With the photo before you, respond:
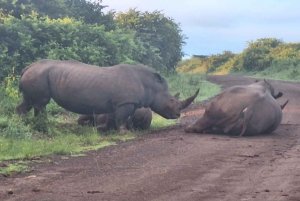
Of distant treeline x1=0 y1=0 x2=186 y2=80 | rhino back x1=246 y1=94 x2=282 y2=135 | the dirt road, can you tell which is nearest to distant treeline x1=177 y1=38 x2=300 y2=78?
distant treeline x1=0 y1=0 x2=186 y2=80

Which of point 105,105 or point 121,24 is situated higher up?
point 121,24

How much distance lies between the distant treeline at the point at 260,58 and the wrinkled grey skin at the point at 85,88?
24.5 meters

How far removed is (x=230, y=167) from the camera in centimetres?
748

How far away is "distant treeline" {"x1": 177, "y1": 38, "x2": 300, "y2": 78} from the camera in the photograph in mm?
41369

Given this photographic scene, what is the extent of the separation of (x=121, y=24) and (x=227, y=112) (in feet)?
71.5

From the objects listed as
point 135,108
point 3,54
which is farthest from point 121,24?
A: point 135,108

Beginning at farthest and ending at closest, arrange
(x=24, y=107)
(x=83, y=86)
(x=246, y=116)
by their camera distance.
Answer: (x=24, y=107)
(x=83, y=86)
(x=246, y=116)

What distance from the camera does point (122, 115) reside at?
11.6m

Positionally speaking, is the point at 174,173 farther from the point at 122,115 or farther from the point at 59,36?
the point at 59,36

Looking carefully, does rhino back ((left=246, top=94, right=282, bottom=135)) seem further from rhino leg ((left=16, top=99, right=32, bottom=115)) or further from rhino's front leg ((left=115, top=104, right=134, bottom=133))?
rhino leg ((left=16, top=99, right=32, bottom=115))

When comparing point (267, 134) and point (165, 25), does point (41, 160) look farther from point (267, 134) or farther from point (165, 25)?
point (165, 25)

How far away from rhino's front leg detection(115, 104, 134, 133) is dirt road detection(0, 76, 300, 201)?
3.35 feet

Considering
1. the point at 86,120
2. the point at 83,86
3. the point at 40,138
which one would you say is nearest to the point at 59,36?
the point at 86,120

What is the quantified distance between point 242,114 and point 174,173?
419 centimetres
